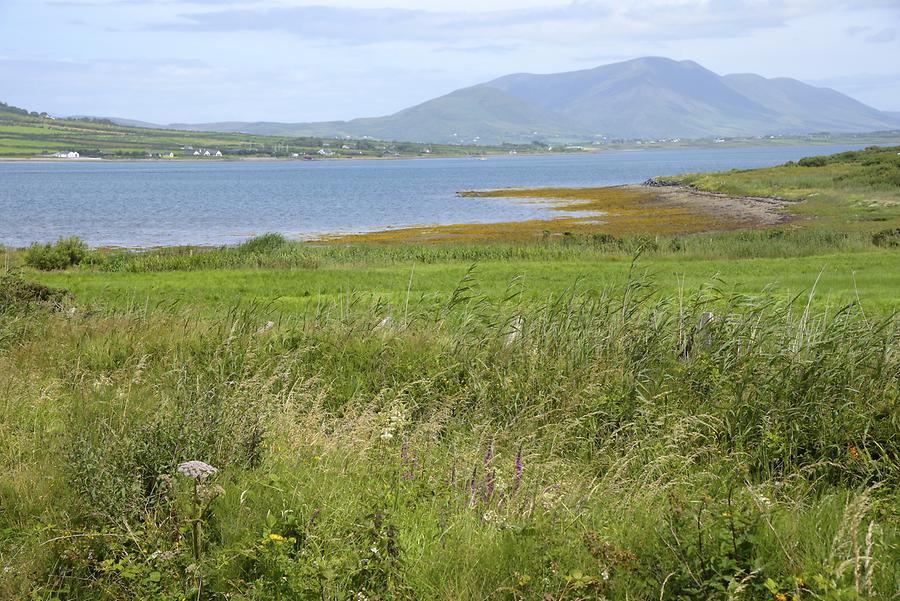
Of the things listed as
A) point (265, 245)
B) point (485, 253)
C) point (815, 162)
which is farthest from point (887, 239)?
point (815, 162)

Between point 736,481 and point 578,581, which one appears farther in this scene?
point 736,481

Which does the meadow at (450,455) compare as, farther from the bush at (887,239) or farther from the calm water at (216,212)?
the calm water at (216,212)

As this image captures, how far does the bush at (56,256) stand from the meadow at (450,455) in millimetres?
17905

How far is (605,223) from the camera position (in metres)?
59.2

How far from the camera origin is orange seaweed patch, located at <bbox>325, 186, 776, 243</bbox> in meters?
51.4

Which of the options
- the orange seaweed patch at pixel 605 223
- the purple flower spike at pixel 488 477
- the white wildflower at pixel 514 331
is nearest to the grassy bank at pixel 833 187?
the orange seaweed patch at pixel 605 223

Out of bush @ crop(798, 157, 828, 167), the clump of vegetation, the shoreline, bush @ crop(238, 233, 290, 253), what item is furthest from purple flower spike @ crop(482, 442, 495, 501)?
bush @ crop(798, 157, 828, 167)

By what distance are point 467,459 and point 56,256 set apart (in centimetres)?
2904

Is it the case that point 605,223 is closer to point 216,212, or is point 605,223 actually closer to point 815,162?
point 216,212

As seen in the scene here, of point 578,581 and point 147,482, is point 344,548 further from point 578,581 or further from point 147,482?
point 147,482

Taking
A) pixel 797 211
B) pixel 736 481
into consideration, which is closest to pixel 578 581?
pixel 736 481

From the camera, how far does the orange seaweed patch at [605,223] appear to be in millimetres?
51406

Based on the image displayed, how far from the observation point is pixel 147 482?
6691 millimetres

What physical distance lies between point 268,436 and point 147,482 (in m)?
1.17
